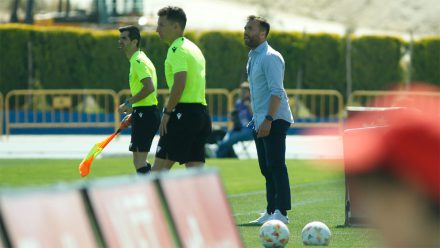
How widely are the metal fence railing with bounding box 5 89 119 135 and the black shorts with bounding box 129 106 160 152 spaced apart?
1885cm

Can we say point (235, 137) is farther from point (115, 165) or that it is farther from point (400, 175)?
point (400, 175)

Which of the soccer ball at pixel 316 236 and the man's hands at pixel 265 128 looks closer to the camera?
the soccer ball at pixel 316 236

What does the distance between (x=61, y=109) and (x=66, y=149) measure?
8.80 m

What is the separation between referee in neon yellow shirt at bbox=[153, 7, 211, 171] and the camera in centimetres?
1118

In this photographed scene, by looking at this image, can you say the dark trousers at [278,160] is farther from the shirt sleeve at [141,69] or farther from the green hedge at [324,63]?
the green hedge at [324,63]

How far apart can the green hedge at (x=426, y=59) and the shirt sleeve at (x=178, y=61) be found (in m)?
30.6

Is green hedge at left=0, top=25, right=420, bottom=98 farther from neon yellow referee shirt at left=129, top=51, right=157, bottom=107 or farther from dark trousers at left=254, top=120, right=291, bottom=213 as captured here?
dark trousers at left=254, top=120, right=291, bottom=213

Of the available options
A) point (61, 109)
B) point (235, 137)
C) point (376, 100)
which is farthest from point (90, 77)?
point (235, 137)

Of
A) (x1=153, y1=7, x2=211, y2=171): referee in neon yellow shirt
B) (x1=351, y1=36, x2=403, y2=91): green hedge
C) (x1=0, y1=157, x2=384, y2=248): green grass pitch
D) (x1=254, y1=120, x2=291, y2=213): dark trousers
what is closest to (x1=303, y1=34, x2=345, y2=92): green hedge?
(x1=351, y1=36, x2=403, y2=91): green hedge

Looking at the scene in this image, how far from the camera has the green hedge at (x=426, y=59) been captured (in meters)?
41.2

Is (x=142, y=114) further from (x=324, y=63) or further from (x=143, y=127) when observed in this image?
(x=324, y=63)

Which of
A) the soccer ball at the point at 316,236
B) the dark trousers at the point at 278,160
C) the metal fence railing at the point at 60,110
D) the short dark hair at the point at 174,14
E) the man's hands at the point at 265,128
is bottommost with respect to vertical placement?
the metal fence railing at the point at 60,110

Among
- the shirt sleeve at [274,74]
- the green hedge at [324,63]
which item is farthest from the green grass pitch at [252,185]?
the green hedge at [324,63]

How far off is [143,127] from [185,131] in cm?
164
